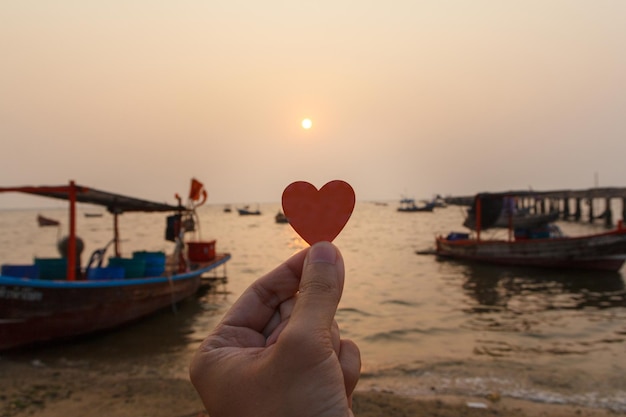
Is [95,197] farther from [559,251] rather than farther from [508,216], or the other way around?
[508,216]

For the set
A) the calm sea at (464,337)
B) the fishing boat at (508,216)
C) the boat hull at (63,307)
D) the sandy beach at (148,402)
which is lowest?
the calm sea at (464,337)

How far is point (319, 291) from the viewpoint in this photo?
1342mm

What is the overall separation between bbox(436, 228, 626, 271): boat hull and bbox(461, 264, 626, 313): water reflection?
1.37 ft

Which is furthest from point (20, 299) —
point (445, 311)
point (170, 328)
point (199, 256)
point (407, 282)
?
point (407, 282)

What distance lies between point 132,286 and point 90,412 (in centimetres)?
555

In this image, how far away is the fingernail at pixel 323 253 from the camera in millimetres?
1417

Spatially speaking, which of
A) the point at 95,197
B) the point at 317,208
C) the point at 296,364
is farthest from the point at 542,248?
the point at 296,364

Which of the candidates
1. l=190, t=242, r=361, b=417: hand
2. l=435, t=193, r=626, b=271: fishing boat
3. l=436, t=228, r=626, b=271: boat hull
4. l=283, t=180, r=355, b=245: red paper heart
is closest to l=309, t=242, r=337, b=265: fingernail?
l=190, t=242, r=361, b=417: hand

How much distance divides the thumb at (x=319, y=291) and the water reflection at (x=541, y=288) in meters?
14.7

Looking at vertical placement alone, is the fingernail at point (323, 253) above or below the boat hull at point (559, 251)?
above

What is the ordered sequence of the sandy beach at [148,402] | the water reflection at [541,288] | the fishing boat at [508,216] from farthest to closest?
the fishing boat at [508,216] → the water reflection at [541,288] → the sandy beach at [148,402]

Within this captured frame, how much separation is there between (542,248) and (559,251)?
78 centimetres

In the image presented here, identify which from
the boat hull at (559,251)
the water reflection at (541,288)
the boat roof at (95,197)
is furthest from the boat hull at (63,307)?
the boat hull at (559,251)

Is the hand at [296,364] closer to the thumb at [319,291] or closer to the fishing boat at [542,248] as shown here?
the thumb at [319,291]
